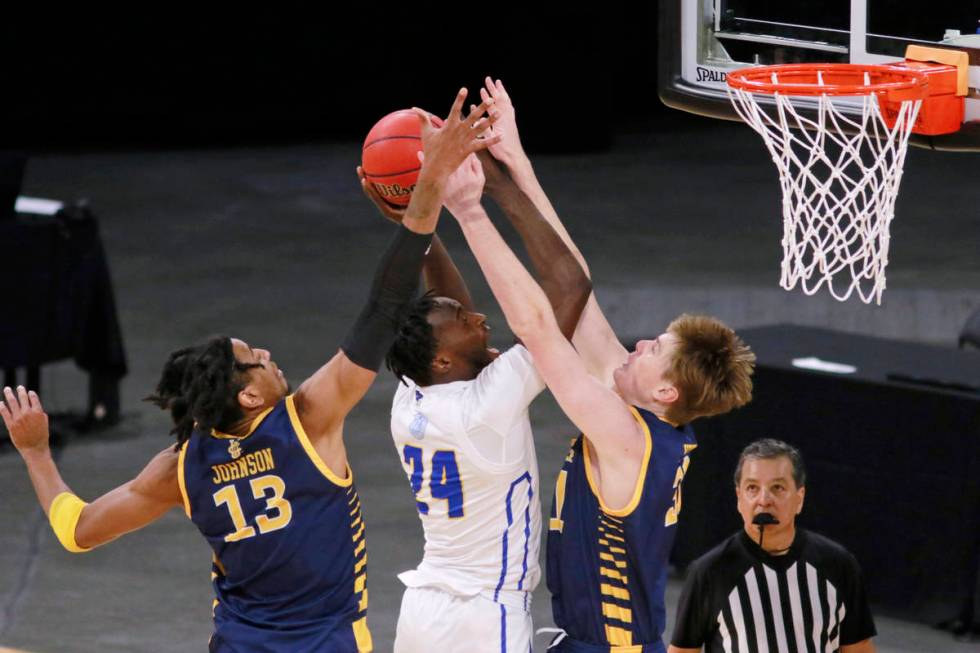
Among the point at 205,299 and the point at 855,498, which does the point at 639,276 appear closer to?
the point at 205,299

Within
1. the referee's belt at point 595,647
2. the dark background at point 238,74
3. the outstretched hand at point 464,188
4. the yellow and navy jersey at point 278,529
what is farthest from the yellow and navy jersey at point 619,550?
the dark background at point 238,74

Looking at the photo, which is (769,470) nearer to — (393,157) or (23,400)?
(393,157)

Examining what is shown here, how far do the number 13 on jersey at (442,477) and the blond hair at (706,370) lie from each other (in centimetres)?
60

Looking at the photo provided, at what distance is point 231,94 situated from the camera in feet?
68.3

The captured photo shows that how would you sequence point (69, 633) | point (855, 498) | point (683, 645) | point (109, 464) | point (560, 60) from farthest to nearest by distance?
1. point (560, 60)
2. point (109, 464)
3. point (69, 633)
4. point (855, 498)
5. point (683, 645)

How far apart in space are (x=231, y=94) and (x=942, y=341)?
11.4 m

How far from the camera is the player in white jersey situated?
167 inches

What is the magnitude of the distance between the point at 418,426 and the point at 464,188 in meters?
0.67

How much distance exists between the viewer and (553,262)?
14.1 ft

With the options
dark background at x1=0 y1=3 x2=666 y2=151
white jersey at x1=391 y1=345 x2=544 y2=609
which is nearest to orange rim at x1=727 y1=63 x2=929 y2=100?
white jersey at x1=391 y1=345 x2=544 y2=609

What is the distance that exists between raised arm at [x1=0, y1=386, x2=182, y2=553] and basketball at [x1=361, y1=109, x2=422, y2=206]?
0.98 meters

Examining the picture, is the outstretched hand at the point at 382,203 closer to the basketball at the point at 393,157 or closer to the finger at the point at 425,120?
the basketball at the point at 393,157

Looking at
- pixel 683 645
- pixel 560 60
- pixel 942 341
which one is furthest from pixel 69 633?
pixel 560 60

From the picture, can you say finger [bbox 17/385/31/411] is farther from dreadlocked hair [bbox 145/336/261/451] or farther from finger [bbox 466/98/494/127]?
finger [bbox 466/98/494/127]
